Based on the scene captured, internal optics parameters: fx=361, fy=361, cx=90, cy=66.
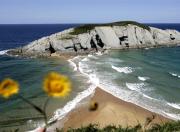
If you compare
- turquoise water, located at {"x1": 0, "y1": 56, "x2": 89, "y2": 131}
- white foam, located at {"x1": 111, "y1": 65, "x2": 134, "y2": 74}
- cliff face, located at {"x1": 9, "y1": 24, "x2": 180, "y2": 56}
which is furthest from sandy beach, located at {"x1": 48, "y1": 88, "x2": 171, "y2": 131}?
cliff face, located at {"x1": 9, "y1": 24, "x2": 180, "y2": 56}

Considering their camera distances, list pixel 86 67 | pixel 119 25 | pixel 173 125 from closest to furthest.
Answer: pixel 173 125
pixel 86 67
pixel 119 25

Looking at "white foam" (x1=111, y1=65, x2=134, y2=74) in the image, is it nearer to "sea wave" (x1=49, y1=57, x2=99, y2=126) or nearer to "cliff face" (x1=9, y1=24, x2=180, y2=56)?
"sea wave" (x1=49, y1=57, x2=99, y2=126)

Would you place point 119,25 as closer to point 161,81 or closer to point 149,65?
point 149,65

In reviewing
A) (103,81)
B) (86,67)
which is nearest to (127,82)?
(103,81)

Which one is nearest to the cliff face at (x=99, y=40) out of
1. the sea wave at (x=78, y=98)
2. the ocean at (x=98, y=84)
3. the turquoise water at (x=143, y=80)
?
the ocean at (x=98, y=84)

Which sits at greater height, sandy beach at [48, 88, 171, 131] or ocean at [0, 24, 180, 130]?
sandy beach at [48, 88, 171, 131]
